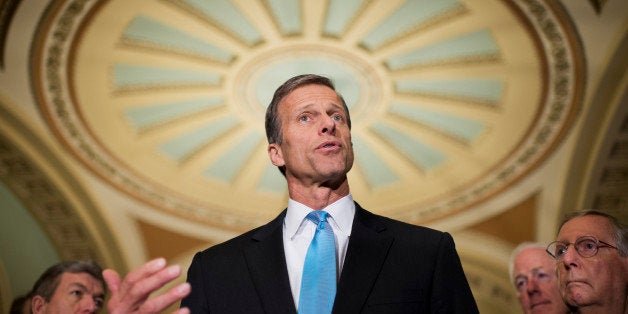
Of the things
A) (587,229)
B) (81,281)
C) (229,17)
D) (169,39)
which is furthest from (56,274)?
(169,39)

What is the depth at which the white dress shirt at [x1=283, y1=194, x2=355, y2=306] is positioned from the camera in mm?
1971

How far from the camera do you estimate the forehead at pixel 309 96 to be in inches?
88.4

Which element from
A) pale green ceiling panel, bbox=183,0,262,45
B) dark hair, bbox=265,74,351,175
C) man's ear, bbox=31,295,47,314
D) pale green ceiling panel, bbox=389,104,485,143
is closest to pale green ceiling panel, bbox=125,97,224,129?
pale green ceiling panel, bbox=183,0,262,45

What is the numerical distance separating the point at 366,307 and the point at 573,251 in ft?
4.93

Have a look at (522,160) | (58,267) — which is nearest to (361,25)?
(522,160)

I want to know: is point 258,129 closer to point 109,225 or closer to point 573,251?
point 109,225

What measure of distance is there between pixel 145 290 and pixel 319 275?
49cm

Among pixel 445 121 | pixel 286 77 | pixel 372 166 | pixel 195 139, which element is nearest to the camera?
pixel 286 77

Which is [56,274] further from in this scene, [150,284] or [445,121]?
[445,121]

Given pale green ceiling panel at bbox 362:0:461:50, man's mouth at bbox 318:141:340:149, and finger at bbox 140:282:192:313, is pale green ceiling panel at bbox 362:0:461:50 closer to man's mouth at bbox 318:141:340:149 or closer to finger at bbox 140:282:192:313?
man's mouth at bbox 318:141:340:149

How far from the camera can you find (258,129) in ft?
30.5

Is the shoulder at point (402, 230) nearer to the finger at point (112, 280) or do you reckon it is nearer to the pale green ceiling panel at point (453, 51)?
the finger at point (112, 280)

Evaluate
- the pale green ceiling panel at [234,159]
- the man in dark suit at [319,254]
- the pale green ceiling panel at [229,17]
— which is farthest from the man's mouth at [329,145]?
the pale green ceiling panel at [234,159]

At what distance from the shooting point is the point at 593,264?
284 centimetres
